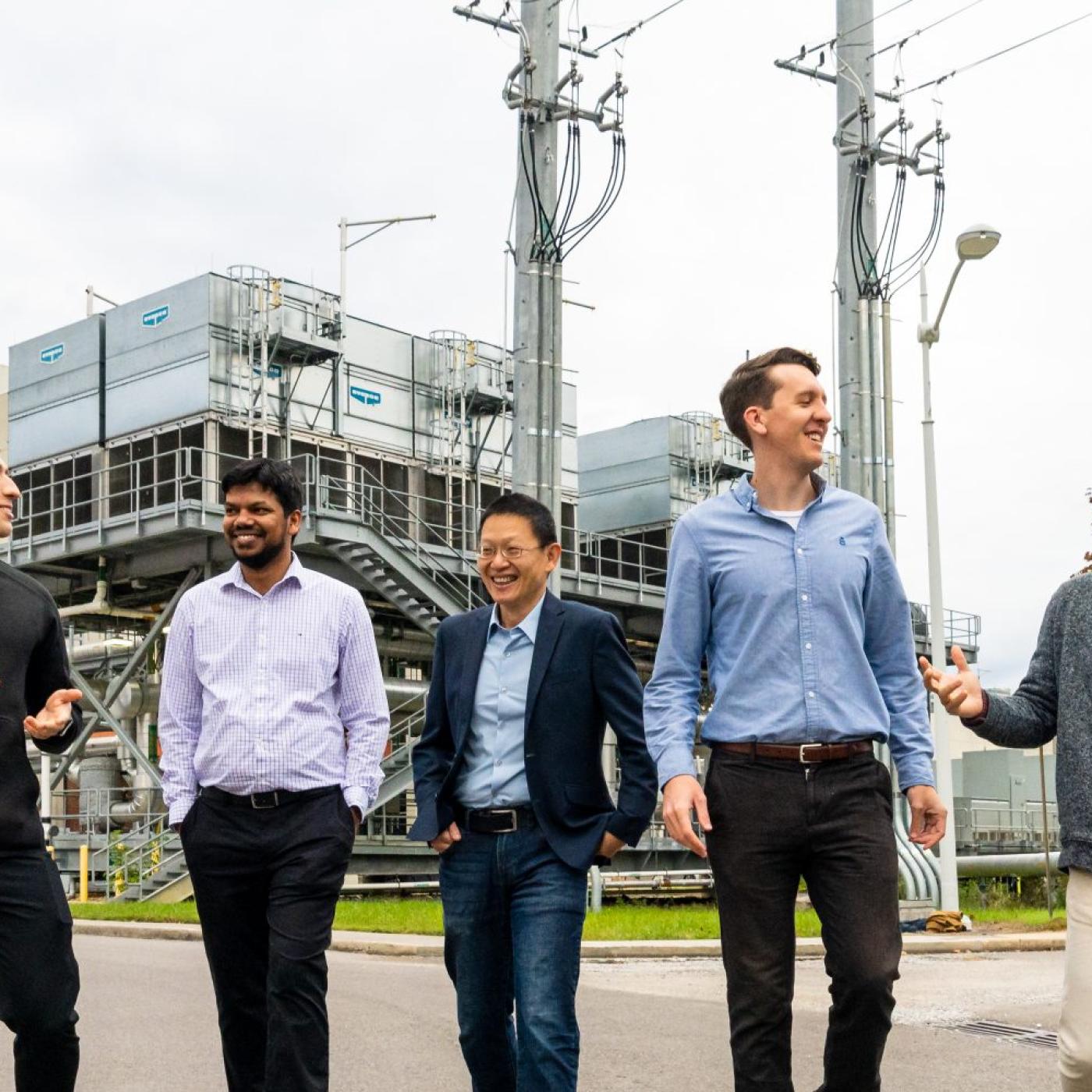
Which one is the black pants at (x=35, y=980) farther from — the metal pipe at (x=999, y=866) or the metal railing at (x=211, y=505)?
the metal pipe at (x=999, y=866)

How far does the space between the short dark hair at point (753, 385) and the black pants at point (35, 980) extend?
247cm

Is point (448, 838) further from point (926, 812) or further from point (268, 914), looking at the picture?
point (926, 812)

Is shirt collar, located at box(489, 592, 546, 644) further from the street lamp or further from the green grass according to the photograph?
the street lamp

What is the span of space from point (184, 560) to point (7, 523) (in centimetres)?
2681

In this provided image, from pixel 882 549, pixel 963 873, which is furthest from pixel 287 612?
pixel 963 873

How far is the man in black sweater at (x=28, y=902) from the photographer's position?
5.24 meters

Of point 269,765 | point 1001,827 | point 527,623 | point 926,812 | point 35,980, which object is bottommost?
point 1001,827

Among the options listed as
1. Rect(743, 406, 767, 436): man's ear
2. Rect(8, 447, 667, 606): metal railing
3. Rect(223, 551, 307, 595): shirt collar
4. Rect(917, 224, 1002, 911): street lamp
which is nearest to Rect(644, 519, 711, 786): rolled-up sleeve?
Rect(743, 406, 767, 436): man's ear

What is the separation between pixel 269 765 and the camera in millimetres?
Result: 6008

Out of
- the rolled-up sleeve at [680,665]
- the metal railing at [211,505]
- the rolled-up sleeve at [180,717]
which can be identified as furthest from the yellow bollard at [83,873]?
the rolled-up sleeve at [680,665]

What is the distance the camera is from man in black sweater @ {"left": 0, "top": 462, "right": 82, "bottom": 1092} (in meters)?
5.24

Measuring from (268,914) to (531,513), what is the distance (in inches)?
62.1

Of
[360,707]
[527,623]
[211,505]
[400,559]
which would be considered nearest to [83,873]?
[211,505]

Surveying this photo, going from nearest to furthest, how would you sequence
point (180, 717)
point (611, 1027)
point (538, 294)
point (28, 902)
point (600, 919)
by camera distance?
point (28, 902) → point (180, 717) → point (611, 1027) → point (538, 294) → point (600, 919)
